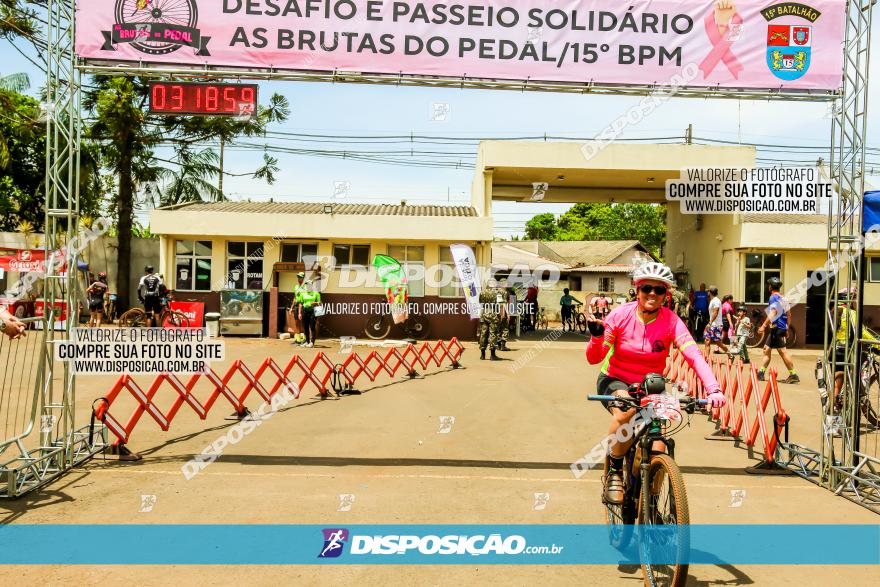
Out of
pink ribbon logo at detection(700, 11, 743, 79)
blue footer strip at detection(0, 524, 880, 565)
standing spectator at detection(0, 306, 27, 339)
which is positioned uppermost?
pink ribbon logo at detection(700, 11, 743, 79)

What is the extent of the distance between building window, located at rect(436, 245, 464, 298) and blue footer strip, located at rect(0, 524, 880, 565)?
59.5 ft

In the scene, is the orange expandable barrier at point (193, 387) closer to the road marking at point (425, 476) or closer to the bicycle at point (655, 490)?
the road marking at point (425, 476)

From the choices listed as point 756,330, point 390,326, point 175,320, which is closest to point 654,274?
point 390,326

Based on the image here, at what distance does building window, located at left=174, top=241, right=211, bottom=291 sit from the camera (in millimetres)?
23641

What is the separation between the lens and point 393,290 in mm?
22734

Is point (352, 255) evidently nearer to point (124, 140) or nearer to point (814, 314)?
point (124, 140)

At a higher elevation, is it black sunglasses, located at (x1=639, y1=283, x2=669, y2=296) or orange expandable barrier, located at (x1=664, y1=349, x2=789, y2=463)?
black sunglasses, located at (x1=639, y1=283, x2=669, y2=296)

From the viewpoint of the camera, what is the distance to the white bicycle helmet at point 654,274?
4840 mm

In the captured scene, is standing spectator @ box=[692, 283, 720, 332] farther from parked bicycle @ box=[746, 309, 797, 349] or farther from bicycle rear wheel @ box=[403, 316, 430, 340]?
bicycle rear wheel @ box=[403, 316, 430, 340]

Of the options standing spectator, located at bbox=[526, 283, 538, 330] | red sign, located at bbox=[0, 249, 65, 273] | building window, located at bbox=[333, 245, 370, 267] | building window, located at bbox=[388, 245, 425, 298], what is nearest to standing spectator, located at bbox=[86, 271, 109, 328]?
red sign, located at bbox=[0, 249, 65, 273]

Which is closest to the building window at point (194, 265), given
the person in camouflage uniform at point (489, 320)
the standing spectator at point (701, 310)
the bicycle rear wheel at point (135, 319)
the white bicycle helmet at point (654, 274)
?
the bicycle rear wheel at point (135, 319)

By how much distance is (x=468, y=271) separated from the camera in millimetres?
22188

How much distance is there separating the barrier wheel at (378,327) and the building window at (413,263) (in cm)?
131

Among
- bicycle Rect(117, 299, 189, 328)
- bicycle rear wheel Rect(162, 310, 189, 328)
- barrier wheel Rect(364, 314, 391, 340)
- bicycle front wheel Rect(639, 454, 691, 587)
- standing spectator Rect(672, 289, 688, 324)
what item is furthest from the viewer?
standing spectator Rect(672, 289, 688, 324)
